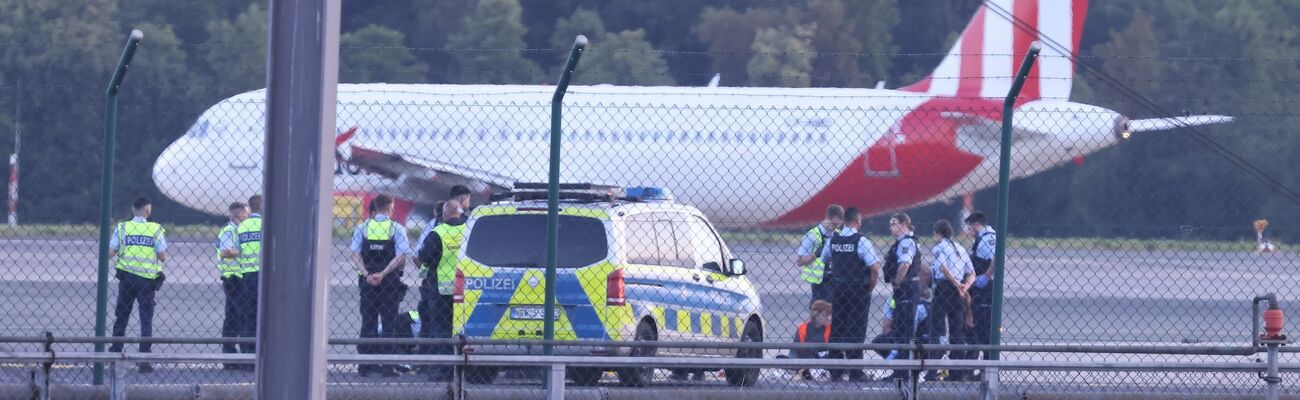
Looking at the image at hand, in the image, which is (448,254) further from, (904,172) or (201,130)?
(201,130)

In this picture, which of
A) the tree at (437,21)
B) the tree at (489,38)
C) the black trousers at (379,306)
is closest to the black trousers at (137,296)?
the black trousers at (379,306)

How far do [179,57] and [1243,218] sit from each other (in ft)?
30.7

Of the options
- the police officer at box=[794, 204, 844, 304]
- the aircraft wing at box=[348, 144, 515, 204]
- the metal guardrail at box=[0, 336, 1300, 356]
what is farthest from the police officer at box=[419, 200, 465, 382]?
the aircraft wing at box=[348, 144, 515, 204]

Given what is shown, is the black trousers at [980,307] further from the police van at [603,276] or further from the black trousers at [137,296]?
the black trousers at [137,296]

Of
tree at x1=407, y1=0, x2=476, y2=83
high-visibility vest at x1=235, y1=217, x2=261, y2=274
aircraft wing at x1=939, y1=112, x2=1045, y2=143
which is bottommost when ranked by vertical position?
high-visibility vest at x1=235, y1=217, x2=261, y2=274

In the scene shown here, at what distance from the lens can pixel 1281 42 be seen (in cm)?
3142

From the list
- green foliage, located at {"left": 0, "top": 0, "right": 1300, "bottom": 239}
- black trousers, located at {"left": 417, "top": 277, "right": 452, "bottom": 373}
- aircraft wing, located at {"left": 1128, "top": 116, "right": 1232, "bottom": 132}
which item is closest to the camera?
green foliage, located at {"left": 0, "top": 0, "right": 1300, "bottom": 239}

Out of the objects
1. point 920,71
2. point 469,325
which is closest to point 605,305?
point 469,325

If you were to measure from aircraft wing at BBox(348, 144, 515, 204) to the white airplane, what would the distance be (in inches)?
1.5

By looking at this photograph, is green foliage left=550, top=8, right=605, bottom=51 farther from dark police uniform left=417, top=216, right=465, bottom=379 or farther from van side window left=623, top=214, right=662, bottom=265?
van side window left=623, top=214, right=662, bottom=265

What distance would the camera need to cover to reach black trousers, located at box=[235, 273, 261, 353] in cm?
1028

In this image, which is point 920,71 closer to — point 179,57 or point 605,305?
point 179,57

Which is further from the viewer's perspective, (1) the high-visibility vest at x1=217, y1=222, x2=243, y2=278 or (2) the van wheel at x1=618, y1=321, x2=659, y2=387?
(1) the high-visibility vest at x1=217, y1=222, x2=243, y2=278

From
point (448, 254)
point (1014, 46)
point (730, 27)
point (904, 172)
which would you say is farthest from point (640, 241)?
point (730, 27)
